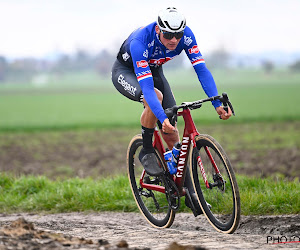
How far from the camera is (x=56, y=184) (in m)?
8.92

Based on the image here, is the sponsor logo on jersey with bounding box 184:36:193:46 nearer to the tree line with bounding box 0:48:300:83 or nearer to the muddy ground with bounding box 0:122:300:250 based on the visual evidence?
the muddy ground with bounding box 0:122:300:250

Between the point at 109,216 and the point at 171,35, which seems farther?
the point at 109,216

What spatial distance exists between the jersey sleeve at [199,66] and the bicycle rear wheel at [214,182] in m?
0.62

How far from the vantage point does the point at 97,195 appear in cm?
816

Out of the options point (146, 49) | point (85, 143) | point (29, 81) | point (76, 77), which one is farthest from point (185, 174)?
point (76, 77)

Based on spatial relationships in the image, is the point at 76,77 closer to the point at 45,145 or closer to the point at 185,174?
the point at 45,145

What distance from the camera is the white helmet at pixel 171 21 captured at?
5844 mm

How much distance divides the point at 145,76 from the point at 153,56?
506 millimetres

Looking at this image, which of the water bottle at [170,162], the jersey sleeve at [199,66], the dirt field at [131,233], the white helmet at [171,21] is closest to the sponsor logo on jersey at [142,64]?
the white helmet at [171,21]

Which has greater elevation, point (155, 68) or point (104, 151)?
point (155, 68)

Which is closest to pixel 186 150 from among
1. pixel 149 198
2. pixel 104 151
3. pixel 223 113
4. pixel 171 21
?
pixel 223 113

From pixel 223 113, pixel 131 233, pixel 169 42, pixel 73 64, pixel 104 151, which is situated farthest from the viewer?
pixel 73 64

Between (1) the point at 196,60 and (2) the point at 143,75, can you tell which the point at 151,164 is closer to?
(2) the point at 143,75

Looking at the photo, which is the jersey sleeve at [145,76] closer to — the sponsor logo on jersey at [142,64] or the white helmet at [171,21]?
the sponsor logo on jersey at [142,64]
